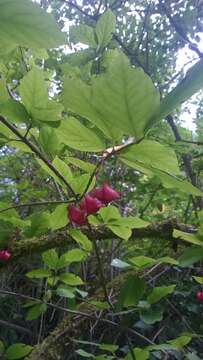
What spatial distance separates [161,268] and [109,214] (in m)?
1.20

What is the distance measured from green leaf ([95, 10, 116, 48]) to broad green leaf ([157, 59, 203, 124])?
0.65 m

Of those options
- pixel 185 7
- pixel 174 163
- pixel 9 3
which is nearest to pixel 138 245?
pixel 185 7

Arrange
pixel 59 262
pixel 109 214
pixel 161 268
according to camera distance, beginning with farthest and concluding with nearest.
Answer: pixel 161 268, pixel 59 262, pixel 109 214

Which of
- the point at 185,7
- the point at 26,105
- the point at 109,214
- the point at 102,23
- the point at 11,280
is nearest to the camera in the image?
the point at 26,105

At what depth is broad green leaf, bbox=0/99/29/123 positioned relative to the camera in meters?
0.52

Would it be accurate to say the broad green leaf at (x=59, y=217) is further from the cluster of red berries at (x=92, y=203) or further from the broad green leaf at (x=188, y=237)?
the broad green leaf at (x=188, y=237)

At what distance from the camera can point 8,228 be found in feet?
3.42

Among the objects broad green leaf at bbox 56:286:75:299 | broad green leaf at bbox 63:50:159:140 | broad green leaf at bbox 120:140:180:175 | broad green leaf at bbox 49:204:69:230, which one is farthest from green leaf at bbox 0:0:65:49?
broad green leaf at bbox 56:286:75:299

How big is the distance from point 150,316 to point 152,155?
912 millimetres

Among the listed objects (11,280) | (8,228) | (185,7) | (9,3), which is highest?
(185,7)

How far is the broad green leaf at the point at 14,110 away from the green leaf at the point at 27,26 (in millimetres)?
128

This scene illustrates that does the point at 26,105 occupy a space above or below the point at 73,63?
below

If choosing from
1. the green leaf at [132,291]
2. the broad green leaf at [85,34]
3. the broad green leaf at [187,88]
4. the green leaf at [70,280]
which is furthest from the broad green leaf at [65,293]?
the broad green leaf at [187,88]

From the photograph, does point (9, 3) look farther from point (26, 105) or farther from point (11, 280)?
point (11, 280)
